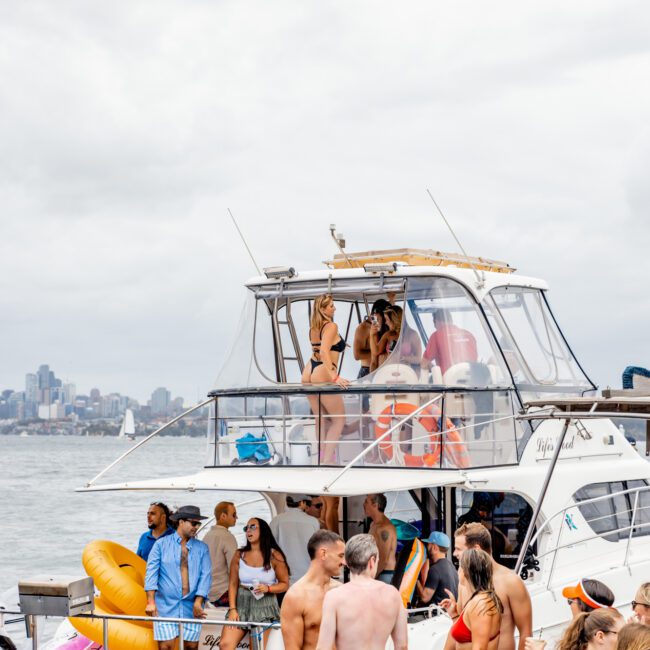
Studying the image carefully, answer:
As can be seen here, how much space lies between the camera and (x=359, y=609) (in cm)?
642

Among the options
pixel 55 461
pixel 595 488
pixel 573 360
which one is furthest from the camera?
pixel 55 461

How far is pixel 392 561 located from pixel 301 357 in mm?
3251

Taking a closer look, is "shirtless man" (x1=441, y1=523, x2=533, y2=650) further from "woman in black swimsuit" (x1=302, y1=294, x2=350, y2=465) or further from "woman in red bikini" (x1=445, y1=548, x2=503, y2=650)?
"woman in black swimsuit" (x1=302, y1=294, x2=350, y2=465)

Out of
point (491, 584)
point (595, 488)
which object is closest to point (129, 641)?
point (491, 584)

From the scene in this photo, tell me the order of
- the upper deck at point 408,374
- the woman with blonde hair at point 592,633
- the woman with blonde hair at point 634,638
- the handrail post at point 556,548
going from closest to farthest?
the woman with blonde hair at point 634,638 → the woman with blonde hair at point 592,633 → the handrail post at point 556,548 → the upper deck at point 408,374

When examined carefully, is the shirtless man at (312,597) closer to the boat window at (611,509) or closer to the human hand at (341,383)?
the human hand at (341,383)

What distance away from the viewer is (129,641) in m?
9.08

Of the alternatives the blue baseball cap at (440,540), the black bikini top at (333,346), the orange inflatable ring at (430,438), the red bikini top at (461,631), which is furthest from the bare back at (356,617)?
the black bikini top at (333,346)

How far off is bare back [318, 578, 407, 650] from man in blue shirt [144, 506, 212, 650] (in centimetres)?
291

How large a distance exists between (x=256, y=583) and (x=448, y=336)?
9.66 feet

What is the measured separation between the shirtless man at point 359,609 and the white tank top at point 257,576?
266cm

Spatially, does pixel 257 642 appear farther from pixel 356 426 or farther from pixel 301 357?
pixel 301 357

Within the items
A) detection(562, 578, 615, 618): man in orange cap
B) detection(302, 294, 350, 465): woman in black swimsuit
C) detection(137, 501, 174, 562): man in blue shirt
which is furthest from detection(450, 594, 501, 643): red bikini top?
detection(137, 501, 174, 562): man in blue shirt

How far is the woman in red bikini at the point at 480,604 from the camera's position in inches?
252
